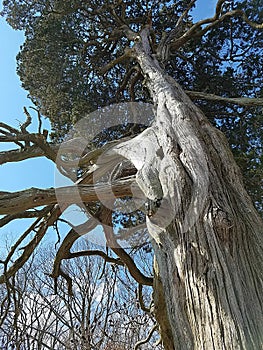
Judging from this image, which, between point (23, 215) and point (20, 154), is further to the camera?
point (20, 154)

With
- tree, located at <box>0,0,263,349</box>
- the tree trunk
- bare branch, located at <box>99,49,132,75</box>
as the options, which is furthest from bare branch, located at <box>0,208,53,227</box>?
bare branch, located at <box>99,49,132,75</box>

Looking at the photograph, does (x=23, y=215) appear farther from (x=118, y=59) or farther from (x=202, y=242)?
(x=118, y=59)

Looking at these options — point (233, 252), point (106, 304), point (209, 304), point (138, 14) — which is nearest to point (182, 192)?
point (233, 252)

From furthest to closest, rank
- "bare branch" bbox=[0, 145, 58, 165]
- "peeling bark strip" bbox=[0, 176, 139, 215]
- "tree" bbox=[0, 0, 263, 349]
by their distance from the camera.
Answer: "bare branch" bbox=[0, 145, 58, 165], "peeling bark strip" bbox=[0, 176, 139, 215], "tree" bbox=[0, 0, 263, 349]

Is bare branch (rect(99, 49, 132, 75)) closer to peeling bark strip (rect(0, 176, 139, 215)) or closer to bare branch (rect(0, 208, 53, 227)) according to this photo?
bare branch (rect(0, 208, 53, 227))

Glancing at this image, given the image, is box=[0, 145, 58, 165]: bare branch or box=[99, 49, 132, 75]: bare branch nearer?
box=[0, 145, 58, 165]: bare branch

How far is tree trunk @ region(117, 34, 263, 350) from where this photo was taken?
1.55 m

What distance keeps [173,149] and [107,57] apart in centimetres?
392

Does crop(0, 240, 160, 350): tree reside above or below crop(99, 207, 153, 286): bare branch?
above

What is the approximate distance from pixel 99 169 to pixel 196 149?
148cm

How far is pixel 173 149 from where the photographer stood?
2613 mm

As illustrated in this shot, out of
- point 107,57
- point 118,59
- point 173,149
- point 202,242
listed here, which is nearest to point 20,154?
point 173,149

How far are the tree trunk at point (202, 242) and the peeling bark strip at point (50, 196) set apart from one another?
0.39m

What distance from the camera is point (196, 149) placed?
2.53 m
